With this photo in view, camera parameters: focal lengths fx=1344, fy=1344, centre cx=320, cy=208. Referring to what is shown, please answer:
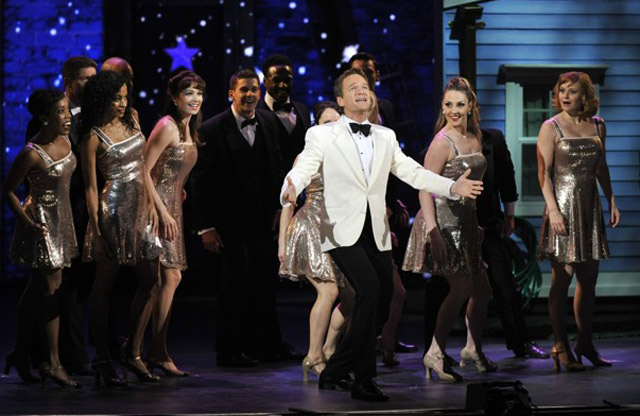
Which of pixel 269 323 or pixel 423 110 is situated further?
pixel 423 110

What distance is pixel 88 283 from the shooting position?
324 inches

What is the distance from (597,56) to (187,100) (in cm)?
608

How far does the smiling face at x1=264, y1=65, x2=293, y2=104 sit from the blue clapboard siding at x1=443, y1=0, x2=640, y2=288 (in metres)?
4.17

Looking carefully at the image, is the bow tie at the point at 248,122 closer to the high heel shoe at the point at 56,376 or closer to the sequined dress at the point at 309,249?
the sequined dress at the point at 309,249

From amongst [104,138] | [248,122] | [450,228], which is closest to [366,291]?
[450,228]

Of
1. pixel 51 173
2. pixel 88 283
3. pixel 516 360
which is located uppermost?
pixel 51 173

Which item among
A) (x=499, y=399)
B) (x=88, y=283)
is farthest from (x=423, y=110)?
(x=499, y=399)

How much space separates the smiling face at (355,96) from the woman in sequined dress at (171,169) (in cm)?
119

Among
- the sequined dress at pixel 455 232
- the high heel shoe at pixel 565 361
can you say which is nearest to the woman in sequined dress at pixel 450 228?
the sequined dress at pixel 455 232

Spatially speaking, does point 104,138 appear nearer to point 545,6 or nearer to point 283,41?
point 545,6

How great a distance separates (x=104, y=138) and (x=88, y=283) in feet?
3.64

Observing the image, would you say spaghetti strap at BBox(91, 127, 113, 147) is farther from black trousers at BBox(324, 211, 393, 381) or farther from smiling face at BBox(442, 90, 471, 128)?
smiling face at BBox(442, 90, 471, 128)

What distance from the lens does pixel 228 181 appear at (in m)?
8.80

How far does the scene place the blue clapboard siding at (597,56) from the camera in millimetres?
12875
